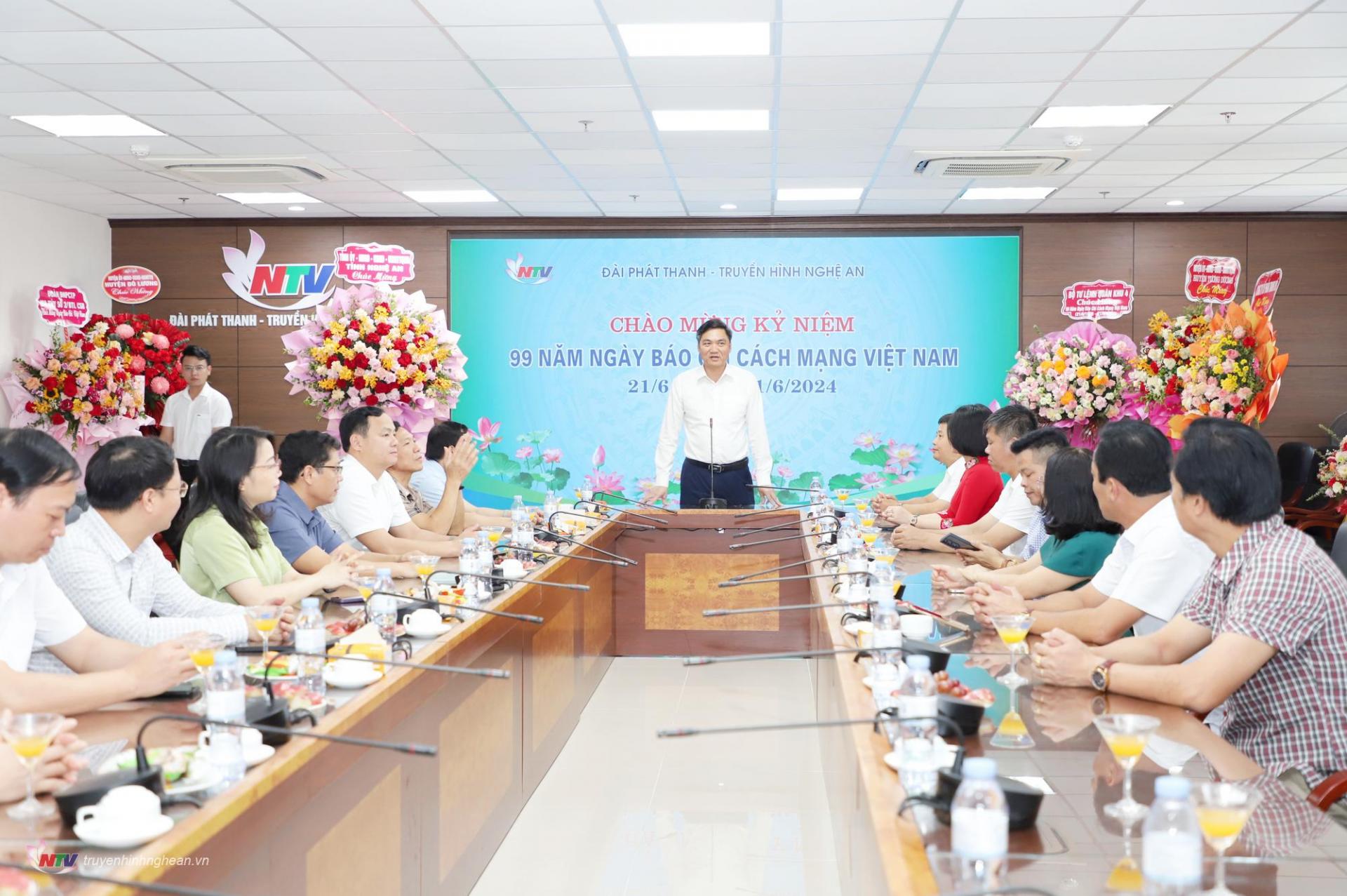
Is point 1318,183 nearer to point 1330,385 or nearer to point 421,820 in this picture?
point 1330,385

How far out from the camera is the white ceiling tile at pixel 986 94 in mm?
5211

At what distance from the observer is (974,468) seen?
549 centimetres

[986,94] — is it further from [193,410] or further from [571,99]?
[193,410]

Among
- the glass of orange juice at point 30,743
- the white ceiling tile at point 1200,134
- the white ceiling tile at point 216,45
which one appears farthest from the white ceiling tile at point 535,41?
the glass of orange juice at point 30,743

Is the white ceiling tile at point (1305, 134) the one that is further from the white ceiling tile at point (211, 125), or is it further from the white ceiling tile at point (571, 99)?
the white ceiling tile at point (211, 125)

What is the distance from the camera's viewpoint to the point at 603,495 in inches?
249

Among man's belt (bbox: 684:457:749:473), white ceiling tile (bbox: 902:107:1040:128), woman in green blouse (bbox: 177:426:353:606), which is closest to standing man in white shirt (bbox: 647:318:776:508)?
man's belt (bbox: 684:457:749:473)

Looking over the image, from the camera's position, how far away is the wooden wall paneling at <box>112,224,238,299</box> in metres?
8.95

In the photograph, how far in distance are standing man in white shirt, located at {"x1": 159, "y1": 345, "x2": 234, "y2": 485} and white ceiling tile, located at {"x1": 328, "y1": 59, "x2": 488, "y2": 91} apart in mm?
3880

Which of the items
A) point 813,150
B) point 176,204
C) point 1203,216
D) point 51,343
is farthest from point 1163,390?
point 51,343

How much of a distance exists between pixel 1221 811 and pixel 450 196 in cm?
728

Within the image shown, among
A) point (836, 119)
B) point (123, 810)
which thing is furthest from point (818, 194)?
point (123, 810)

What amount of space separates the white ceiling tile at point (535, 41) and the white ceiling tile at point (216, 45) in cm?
78

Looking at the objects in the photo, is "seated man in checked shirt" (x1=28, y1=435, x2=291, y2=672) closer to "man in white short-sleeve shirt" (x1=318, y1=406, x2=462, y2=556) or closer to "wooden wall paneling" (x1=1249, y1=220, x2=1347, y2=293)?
"man in white short-sleeve shirt" (x1=318, y1=406, x2=462, y2=556)
